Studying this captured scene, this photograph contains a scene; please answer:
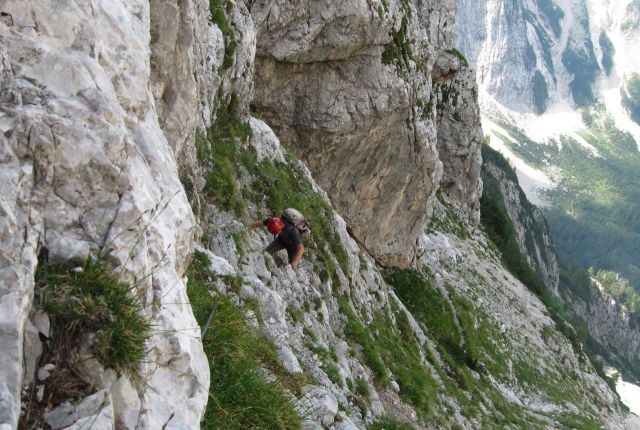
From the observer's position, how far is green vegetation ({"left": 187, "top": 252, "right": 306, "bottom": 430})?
6191 millimetres

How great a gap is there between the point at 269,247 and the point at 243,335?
719cm

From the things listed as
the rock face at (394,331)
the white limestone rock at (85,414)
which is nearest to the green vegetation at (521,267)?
the rock face at (394,331)

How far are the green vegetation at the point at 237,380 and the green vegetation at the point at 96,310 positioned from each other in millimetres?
1362

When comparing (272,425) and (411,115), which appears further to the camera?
(411,115)

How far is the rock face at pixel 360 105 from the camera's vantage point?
90.4 ft

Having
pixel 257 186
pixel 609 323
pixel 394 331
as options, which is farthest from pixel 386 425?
pixel 609 323

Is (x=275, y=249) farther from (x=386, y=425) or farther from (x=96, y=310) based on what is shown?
(x=96, y=310)

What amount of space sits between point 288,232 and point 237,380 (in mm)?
8431

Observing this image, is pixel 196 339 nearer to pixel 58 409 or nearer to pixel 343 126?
pixel 58 409

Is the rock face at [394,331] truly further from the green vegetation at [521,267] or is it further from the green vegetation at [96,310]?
the green vegetation at [96,310]

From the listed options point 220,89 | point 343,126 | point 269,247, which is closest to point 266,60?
point 343,126

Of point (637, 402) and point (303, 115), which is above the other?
point (303, 115)

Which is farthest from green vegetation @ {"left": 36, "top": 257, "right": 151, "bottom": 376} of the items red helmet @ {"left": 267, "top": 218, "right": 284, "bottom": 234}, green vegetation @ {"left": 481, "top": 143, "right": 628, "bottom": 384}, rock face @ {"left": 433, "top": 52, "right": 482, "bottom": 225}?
rock face @ {"left": 433, "top": 52, "right": 482, "bottom": 225}

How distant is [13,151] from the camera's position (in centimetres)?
452
